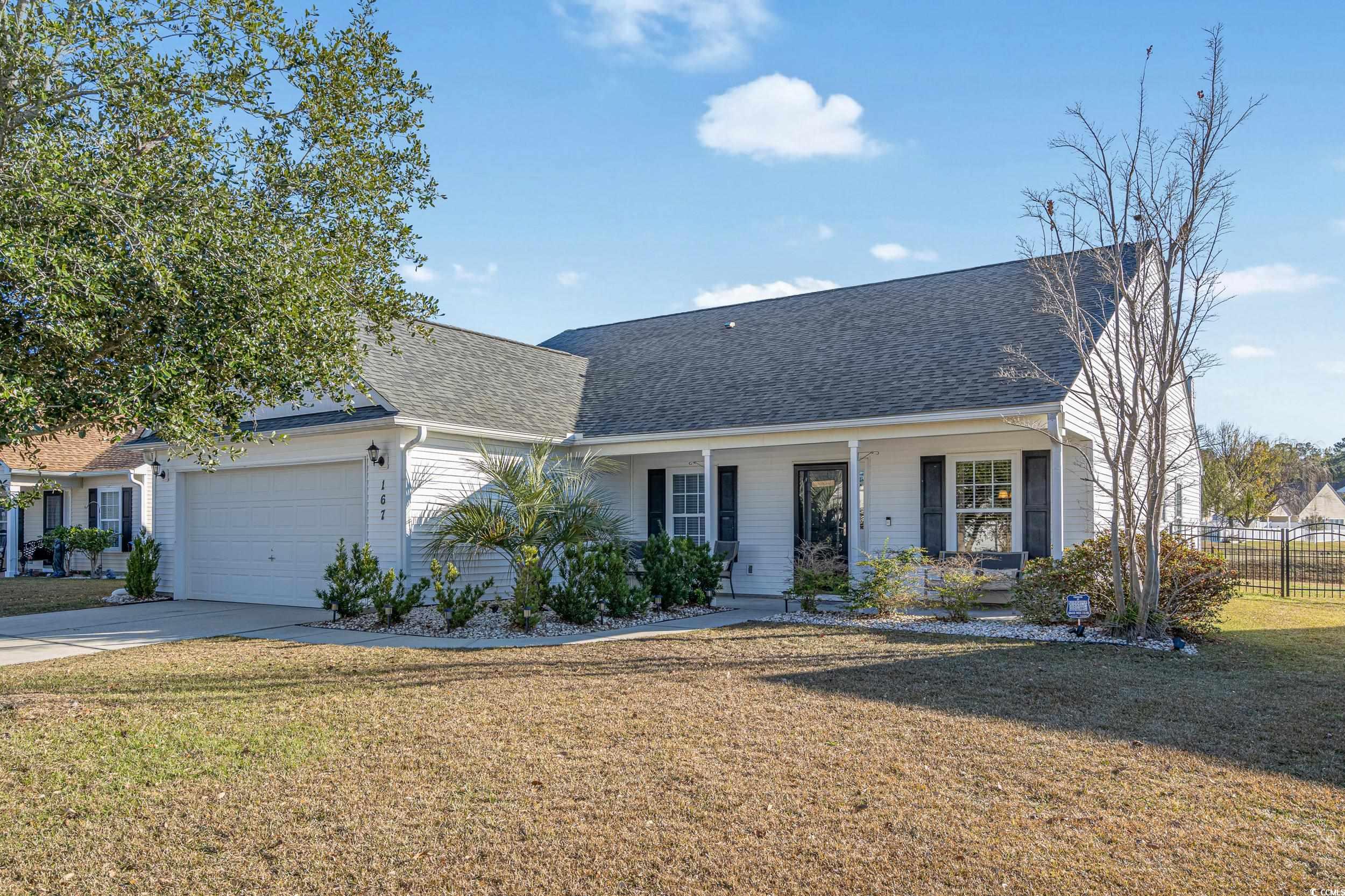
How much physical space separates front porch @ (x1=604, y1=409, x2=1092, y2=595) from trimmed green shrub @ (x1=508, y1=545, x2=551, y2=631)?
3483 mm

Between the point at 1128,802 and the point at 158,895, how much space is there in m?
4.36

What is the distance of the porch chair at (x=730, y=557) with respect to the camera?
1450 centimetres

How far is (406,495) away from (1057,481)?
8.77 metres

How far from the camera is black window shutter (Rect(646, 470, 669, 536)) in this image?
1540 centimetres

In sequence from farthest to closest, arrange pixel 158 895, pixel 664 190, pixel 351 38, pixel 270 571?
1. pixel 664 190
2. pixel 270 571
3. pixel 351 38
4. pixel 158 895

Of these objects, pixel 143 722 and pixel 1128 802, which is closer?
pixel 1128 802

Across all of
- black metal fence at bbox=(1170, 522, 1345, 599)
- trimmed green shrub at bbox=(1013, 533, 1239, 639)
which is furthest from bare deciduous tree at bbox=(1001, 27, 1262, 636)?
black metal fence at bbox=(1170, 522, 1345, 599)

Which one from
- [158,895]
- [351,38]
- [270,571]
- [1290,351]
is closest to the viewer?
[158,895]

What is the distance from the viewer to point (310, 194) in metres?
7.43

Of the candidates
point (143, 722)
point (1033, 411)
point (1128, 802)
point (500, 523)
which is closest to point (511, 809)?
point (1128, 802)

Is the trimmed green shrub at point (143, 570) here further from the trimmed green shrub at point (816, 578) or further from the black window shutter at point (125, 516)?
the trimmed green shrub at point (816, 578)

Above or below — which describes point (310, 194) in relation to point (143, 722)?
above

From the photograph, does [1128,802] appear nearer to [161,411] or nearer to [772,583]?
[161,411]

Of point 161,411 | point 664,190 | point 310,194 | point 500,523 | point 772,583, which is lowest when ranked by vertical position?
point 772,583
